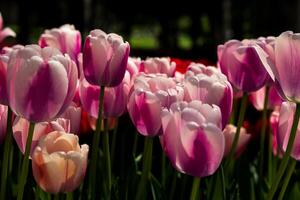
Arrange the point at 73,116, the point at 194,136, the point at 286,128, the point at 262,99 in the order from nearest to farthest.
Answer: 1. the point at 194,136
2. the point at 286,128
3. the point at 73,116
4. the point at 262,99

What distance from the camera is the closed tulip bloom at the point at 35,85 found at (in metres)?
1.38

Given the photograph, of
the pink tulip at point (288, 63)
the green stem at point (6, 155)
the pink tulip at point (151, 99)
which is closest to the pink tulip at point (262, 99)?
the pink tulip at point (151, 99)

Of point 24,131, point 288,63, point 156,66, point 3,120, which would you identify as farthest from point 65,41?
point 288,63

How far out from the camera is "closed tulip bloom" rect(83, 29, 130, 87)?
1645 mm

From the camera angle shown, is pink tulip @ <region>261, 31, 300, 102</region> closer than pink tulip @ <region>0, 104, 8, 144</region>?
Yes

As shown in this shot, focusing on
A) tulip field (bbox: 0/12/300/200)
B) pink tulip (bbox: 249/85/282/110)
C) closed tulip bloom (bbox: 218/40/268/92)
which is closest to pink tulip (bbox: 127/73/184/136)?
tulip field (bbox: 0/12/300/200)

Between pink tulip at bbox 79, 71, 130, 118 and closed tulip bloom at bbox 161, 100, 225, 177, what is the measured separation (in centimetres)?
42

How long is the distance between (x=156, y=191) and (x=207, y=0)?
18129 millimetres

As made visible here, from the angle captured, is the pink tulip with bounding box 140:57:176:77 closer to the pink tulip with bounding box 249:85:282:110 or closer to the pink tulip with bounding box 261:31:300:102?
the pink tulip with bounding box 249:85:282:110

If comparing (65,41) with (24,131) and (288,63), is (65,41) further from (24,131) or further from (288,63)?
(288,63)

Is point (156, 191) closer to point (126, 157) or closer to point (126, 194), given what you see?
point (126, 194)

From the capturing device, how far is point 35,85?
1.40m

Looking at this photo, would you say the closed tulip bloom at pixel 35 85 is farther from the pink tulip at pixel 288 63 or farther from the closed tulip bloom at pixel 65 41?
the closed tulip bloom at pixel 65 41

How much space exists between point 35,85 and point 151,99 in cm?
28
